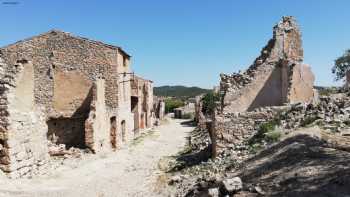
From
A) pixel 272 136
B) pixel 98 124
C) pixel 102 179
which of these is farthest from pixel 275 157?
pixel 98 124

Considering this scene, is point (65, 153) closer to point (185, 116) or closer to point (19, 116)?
point (19, 116)

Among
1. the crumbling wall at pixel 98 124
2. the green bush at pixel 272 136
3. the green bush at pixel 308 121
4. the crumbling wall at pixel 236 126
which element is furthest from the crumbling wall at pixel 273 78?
the crumbling wall at pixel 98 124

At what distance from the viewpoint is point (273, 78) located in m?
16.3

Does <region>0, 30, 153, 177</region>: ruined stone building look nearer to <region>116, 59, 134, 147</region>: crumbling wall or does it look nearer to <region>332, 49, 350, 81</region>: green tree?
<region>116, 59, 134, 147</region>: crumbling wall

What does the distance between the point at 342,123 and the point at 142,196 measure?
660cm

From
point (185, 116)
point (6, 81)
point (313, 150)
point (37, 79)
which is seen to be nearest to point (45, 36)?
point (37, 79)

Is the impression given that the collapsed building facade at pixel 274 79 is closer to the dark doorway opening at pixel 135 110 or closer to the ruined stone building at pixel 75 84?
the ruined stone building at pixel 75 84

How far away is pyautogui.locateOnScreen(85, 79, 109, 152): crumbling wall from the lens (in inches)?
760

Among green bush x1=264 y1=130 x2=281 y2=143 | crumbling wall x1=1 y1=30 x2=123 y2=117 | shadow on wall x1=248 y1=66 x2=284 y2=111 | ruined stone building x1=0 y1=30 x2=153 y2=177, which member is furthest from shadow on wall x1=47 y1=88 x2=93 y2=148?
green bush x1=264 y1=130 x2=281 y2=143

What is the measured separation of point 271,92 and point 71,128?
1140 centimetres

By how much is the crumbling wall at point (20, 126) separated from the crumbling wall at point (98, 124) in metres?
5.38

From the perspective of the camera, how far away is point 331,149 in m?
9.43

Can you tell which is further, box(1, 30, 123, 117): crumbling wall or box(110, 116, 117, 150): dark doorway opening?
box(110, 116, 117, 150): dark doorway opening

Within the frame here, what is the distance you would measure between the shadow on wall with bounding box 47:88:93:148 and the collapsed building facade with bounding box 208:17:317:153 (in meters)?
9.05
